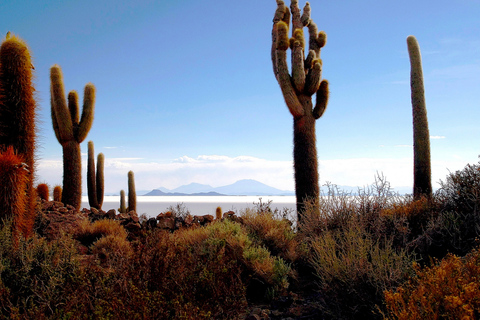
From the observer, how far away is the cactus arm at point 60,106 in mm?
15289

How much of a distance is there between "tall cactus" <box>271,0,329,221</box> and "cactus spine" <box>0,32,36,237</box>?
770 centimetres

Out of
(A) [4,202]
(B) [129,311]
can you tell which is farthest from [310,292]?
(A) [4,202]

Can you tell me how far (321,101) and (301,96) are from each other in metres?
0.82

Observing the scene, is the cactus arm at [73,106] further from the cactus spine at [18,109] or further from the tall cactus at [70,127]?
the cactus spine at [18,109]

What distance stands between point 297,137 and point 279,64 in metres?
2.70

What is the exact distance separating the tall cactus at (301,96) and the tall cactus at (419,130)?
4.22 m

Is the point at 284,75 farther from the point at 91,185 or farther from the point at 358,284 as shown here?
the point at 91,185

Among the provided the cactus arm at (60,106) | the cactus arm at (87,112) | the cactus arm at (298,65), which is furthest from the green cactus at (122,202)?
the cactus arm at (298,65)

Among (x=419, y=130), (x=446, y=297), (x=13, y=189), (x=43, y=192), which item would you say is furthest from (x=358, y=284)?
(x=43, y=192)

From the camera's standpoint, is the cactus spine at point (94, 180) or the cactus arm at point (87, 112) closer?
the cactus arm at point (87, 112)

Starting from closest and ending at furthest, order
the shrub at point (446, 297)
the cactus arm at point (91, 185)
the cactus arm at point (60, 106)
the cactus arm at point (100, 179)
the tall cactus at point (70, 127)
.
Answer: the shrub at point (446, 297), the cactus arm at point (60, 106), the tall cactus at point (70, 127), the cactus arm at point (91, 185), the cactus arm at point (100, 179)

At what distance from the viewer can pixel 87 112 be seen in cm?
1614

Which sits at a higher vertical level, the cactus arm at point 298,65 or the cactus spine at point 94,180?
the cactus arm at point 298,65

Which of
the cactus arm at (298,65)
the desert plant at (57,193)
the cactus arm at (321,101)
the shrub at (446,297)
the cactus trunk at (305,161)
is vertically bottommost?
the shrub at (446,297)
